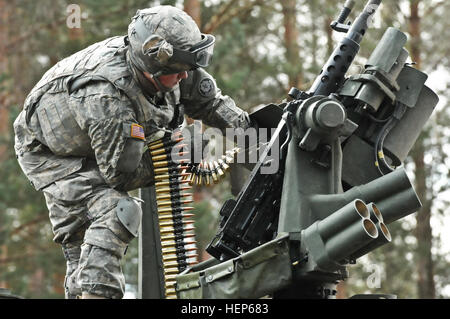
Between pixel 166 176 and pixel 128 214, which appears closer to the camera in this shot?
pixel 128 214

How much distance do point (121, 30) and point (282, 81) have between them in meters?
4.58

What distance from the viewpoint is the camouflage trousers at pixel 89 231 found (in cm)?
638

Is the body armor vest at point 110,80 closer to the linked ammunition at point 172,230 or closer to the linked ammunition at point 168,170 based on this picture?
the linked ammunition at point 168,170

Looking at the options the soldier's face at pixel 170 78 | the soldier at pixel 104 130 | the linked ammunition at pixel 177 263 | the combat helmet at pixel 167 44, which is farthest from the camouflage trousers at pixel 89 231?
the combat helmet at pixel 167 44

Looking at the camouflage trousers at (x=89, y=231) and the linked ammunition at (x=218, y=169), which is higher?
the linked ammunition at (x=218, y=169)

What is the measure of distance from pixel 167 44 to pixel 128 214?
1.24 m

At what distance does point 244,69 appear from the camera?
19.2 m

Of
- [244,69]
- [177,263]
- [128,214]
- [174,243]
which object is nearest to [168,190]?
[174,243]

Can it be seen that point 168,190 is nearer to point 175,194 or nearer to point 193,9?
point 175,194

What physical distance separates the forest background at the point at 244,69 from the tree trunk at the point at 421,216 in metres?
0.02

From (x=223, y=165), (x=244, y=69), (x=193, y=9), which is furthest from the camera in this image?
(x=244, y=69)

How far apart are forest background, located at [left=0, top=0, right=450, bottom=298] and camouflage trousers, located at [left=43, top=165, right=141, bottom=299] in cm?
855

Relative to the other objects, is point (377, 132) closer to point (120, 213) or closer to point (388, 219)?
A: point (388, 219)
